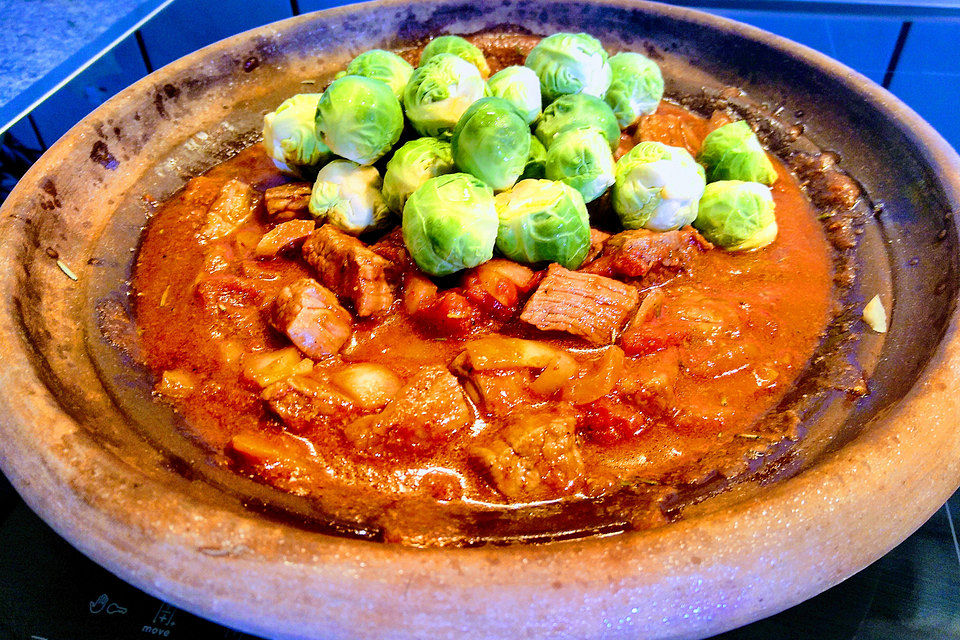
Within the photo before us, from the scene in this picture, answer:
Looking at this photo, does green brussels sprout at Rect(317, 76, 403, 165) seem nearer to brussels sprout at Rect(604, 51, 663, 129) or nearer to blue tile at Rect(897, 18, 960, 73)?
brussels sprout at Rect(604, 51, 663, 129)

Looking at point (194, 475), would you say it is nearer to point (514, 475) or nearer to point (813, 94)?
point (514, 475)

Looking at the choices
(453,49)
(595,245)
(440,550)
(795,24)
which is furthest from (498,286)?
(795,24)

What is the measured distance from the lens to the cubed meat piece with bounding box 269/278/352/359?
2.55 meters

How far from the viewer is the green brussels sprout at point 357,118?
2.85 m

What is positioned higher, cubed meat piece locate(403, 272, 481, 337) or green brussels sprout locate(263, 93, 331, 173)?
green brussels sprout locate(263, 93, 331, 173)

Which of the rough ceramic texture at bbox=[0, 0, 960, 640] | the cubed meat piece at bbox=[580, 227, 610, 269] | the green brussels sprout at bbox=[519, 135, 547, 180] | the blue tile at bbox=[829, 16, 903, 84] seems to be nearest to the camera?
the rough ceramic texture at bbox=[0, 0, 960, 640]

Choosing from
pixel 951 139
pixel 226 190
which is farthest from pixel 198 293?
pixel 951 139

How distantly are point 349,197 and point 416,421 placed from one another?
1.27m

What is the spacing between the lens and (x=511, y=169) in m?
2.79

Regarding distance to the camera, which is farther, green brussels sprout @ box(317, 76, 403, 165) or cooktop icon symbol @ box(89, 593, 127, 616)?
green brussels sprout @ box(317, 76, 403, 165)

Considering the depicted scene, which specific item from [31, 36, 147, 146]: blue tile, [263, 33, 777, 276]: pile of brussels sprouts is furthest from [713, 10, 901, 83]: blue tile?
[31, 36, 147, 146]: blue tile

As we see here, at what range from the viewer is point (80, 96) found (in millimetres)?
3617

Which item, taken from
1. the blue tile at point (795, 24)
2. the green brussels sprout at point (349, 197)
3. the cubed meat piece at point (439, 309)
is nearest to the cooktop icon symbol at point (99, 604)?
the cubed meat piece at point (439, 309)

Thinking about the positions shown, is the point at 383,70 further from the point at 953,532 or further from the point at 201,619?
the point at 953,532
